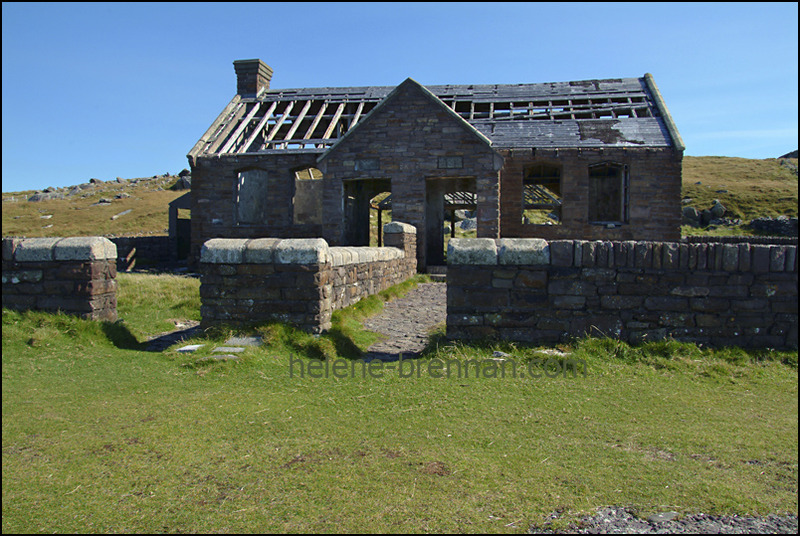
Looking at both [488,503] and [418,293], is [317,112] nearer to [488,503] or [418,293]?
[418,293]

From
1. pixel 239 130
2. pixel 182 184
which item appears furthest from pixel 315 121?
pixel 182 184

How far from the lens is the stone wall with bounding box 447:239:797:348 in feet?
20.7

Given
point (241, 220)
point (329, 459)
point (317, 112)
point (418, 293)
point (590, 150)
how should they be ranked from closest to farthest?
point (329, 459) → point (418, 293) → point (590, 150) → point (241, 220) → point (317, 112)

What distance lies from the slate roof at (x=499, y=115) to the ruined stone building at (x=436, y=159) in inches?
2.7

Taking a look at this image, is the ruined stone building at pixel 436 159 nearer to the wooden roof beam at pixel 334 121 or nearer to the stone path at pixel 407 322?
the wooden roof beam at pixel 334 121

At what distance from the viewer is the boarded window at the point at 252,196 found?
21.8m

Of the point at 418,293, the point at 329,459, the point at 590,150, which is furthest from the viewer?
the point at 590,150

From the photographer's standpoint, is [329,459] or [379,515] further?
[329,459]

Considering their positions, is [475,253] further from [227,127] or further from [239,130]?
[227,127]

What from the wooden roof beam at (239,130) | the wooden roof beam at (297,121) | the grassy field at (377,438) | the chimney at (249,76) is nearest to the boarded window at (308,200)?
the wooden roof beam at (297,121)

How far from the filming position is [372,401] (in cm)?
521

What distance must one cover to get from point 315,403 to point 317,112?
19.8 m

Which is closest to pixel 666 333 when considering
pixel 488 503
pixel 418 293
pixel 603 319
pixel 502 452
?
pixel 603 319

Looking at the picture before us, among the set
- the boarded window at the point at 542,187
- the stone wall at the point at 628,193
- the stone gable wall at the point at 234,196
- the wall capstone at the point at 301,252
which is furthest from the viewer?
the stone gable wall at the point at 234,196
